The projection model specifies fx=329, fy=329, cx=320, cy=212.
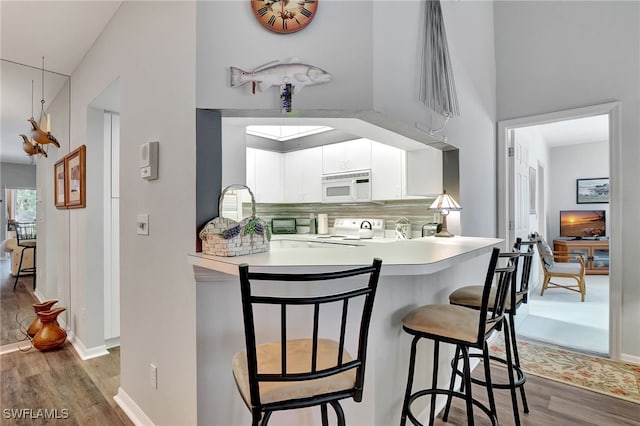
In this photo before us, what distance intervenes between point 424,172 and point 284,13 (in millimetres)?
1848

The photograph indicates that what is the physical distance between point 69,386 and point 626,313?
14.6ft

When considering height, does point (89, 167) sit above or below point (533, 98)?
below

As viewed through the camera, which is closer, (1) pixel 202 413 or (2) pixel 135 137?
(1) pixel 202 413

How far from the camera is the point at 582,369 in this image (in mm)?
2639

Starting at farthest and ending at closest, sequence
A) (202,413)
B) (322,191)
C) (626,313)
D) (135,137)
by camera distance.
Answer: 1. (322,191)
2. (626,313)
3. (135,137)
4. (202,413)

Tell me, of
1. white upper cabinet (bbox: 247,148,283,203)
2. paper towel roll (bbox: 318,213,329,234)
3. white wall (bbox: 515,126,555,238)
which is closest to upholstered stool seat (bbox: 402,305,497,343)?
paper towel roll (bbox: 318,213,329,234)

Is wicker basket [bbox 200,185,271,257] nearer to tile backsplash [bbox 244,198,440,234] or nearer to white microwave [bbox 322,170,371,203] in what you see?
tile backsplash [bbox 244,198,440,234]

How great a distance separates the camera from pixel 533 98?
130 inches

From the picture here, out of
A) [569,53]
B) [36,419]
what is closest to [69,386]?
[36,419]

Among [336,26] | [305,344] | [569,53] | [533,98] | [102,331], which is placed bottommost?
[102,331]

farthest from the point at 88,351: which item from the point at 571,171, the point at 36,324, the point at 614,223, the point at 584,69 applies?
the point at 571,171

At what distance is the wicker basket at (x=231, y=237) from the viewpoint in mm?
1354

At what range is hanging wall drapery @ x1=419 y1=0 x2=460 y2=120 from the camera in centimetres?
206

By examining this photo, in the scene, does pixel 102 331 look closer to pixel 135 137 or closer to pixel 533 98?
pixel 135 137
